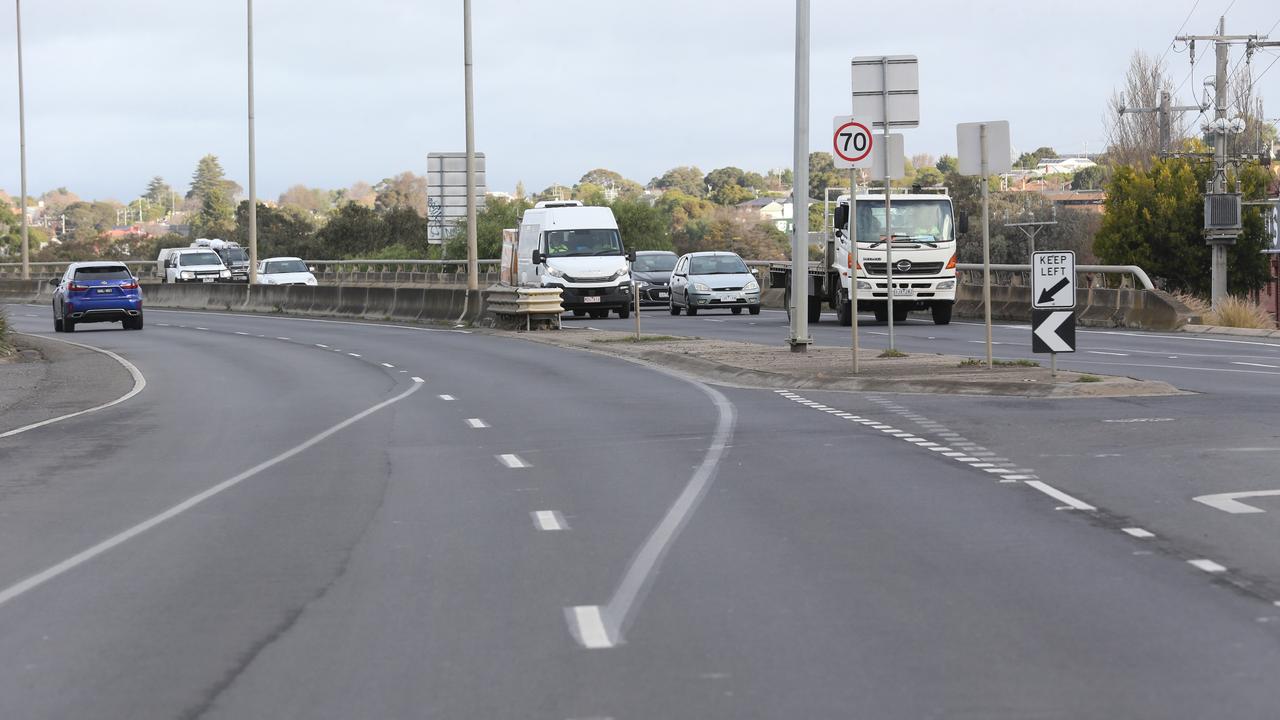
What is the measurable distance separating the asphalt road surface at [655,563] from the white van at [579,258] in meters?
23.2

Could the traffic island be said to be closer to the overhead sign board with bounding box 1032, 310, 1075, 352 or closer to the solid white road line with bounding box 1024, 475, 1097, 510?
the overhead sign board with bounding box 1032, 310, 1075, 352

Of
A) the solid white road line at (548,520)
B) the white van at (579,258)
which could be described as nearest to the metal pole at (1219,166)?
the white van at (579,258)

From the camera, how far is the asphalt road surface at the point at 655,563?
6547 mm

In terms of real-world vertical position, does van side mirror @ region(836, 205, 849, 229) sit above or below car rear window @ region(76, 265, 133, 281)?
above

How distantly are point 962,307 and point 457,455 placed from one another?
28.2 metres

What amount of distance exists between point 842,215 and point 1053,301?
51.7 ft

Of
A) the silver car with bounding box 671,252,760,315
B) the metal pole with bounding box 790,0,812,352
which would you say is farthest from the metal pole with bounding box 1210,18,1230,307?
the metal pole with bounding box 790,0,812,352

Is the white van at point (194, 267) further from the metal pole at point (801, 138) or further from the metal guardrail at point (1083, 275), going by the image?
the metal pole at point (801, 138)

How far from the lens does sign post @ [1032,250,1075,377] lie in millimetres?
19219

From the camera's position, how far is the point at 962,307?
41.6 meters

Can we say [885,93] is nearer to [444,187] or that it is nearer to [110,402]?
[110,402]

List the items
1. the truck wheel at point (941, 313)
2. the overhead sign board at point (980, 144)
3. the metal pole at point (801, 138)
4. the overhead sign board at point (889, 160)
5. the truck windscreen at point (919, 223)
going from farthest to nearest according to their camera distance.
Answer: the truck wheel at point (941, 313) → the truck windscreen at point (919, 223) → the metal pole at point (801, 138) → the overhead sign board at point (889, 160) → the overhead sign board at point (980, 144)

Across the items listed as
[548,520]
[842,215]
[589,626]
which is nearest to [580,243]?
[842,215]

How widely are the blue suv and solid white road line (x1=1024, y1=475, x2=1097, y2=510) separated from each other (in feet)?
112
